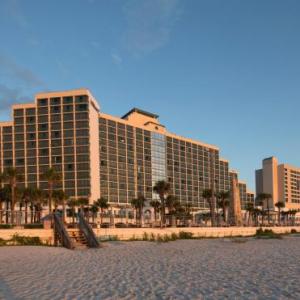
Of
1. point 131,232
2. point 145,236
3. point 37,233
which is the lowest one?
point 145,236

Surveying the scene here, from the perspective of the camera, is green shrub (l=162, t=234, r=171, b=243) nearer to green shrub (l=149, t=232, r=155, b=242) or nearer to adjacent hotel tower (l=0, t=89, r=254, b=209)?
green shrub (l=149, t=232, r=155, b=242)

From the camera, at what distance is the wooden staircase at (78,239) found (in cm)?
2374

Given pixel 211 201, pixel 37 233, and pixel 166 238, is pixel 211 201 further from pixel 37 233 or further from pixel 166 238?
pixel 37 233

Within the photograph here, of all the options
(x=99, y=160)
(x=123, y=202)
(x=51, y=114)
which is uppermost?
(x=51, y=114)

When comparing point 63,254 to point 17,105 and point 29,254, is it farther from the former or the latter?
point 17,105

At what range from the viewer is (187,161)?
152 metres

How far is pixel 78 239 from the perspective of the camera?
25.0 metres

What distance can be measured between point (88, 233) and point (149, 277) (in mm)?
12869

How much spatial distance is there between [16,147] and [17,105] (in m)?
12.8

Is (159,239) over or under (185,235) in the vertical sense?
over

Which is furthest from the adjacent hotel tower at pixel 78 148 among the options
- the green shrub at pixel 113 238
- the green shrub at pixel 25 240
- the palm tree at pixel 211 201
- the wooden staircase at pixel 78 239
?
the green shrub at pixel 25 240

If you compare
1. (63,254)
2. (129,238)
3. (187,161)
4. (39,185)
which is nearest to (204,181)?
(187,161)

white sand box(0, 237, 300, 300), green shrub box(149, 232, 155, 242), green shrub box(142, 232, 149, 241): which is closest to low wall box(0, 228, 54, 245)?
white sand box(0, 237, 300, 300)

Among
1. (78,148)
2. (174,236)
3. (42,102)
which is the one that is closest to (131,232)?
(174,236)
